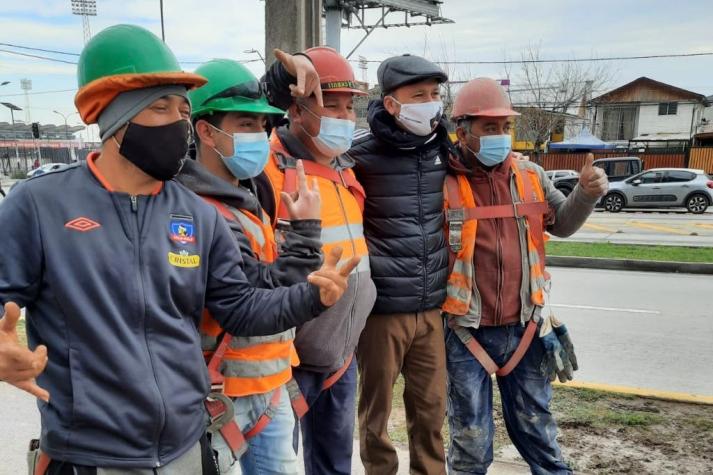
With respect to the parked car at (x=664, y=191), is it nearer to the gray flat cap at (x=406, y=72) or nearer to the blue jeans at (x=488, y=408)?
the blue jeans at (x=488, y=408)

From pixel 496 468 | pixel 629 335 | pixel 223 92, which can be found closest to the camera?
pixel 223 92

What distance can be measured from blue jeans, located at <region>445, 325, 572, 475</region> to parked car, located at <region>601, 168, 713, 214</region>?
729 inches

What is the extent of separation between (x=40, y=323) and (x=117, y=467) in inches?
16.4

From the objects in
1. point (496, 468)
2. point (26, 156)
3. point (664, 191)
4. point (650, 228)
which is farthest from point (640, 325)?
point (26, 156)

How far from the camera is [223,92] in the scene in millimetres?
1999

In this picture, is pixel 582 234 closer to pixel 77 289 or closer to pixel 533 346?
pixel 533 346

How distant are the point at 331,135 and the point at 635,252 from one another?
9.74 m

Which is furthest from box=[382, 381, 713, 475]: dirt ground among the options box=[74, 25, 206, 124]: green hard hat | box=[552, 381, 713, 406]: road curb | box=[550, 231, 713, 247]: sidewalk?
box=[550, 231, 713, 247]: sidewalk

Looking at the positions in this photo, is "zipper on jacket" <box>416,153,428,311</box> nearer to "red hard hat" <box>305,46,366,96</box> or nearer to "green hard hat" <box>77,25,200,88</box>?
"red hard hat" <box>305,46,366,96</box>

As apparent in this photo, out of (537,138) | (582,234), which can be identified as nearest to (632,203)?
(582,234)

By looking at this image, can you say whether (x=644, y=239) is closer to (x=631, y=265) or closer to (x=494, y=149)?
(x=631, y=265)

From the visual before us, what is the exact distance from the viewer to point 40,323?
4.76 feet

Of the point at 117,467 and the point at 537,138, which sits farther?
the point at 537,138

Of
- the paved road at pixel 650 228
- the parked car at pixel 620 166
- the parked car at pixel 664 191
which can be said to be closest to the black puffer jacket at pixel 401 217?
the paved road at pixel 650 228
